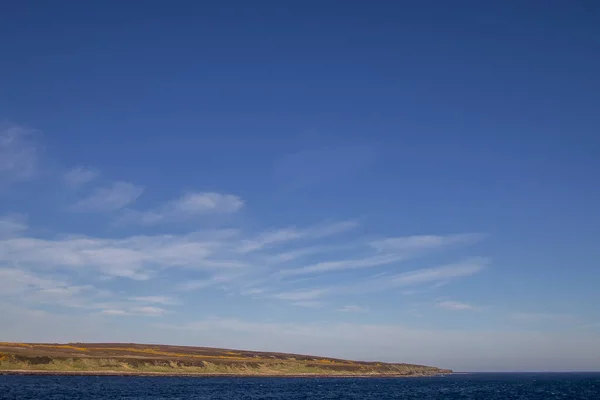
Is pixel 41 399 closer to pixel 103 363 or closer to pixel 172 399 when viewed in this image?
pixel 172 399

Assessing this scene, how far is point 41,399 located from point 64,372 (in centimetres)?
6201

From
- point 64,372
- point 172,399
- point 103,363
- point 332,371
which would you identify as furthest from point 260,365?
point 172,399

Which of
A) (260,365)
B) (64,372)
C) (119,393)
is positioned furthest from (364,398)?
(260,365)

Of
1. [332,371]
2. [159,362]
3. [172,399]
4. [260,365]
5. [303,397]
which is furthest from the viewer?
[332,371]

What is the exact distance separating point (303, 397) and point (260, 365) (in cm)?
9246

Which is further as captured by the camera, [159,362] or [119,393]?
[159,362]

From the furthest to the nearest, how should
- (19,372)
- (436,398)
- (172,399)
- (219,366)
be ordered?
(219,366) < (19,372) < (436,398) < (172,399)

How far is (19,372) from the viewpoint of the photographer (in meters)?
112

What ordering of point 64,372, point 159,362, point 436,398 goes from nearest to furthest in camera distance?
point 436,398, point 64,372, point 159,362

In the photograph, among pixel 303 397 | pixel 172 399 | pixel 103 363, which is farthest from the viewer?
pixel 103 363

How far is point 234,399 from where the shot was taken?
7838 centimetres

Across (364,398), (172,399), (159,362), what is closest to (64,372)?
(159,362)

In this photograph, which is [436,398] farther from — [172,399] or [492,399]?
[172,399]

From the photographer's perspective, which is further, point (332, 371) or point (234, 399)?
point (332, 371)
